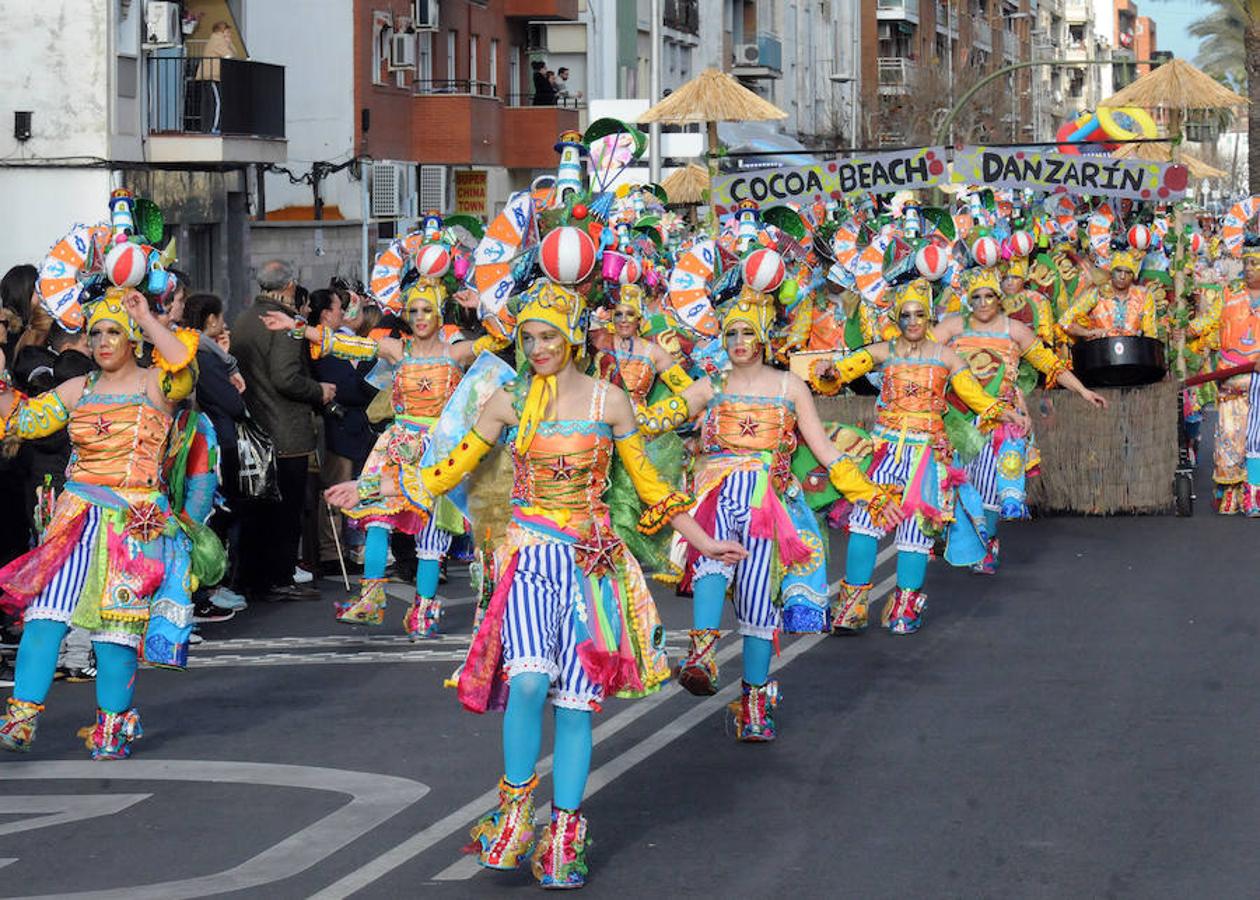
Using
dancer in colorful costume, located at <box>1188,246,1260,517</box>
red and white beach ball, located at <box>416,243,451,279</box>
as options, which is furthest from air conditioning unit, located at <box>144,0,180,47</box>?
red and white beach ball, located at <box>416,243,451,279</box>

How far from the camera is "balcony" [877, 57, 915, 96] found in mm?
79125

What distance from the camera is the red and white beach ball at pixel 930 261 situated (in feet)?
45.5

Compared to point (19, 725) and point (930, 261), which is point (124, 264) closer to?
point (19, 725)

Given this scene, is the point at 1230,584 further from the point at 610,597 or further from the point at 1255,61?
the point at 1255,61

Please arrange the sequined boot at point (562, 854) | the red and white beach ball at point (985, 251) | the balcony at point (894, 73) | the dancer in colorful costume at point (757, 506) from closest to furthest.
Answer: the sequined boot at point (562, 854) → the dancer in colorful costume at point (757, 506) → the red and white beach ball at point (985, 251) → the balcony at point (894, 73)

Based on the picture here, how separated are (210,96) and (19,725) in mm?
21912

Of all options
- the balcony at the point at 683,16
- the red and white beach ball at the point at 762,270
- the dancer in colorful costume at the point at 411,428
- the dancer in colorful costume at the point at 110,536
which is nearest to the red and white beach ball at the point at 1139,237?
the dancer in colorful costume at the point at 411,428

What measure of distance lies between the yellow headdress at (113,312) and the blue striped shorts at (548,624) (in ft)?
8.73

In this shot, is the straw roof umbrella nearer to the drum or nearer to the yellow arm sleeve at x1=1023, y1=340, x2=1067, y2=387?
the drum

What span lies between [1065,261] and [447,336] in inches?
379

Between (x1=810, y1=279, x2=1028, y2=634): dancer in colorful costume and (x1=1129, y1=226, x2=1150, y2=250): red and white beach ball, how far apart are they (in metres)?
7.50

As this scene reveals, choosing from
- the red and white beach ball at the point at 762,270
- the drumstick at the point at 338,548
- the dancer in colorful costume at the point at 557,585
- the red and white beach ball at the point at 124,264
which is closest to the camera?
the dancer in colorful costume at the point at 557,585

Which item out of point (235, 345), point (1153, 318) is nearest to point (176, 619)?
point (235, 345)

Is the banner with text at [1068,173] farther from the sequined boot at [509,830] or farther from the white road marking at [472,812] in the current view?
the sequined boot at [509,830]
